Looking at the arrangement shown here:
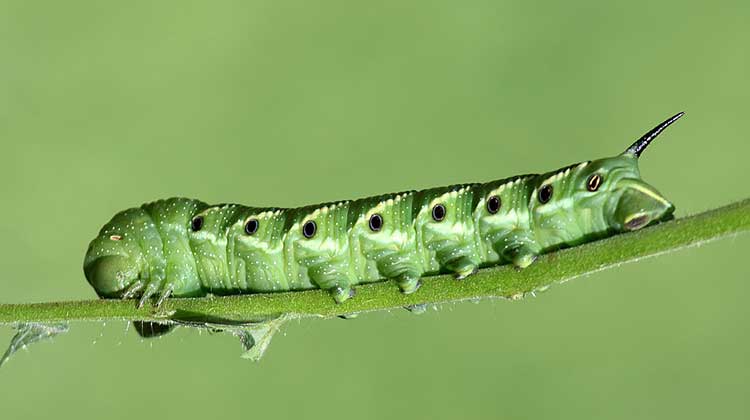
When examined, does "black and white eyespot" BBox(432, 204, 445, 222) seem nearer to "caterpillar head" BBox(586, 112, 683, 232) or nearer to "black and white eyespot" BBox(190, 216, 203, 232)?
"caterpillar head" BBox(586, 112, 683, 232)

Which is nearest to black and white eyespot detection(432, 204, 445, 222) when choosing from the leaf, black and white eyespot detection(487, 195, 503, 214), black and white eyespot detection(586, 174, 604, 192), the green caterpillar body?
the green caterpillar body

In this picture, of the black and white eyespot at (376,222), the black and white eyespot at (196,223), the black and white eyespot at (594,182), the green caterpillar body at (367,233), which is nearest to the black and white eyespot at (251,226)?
the green caterpillar body at (367,233)

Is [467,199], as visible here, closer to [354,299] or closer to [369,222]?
[369,222]

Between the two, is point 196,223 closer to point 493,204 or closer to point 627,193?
point 493,204

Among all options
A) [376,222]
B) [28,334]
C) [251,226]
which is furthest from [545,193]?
[28,334]

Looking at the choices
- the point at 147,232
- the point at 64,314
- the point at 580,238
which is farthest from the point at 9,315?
the point at 580,238
